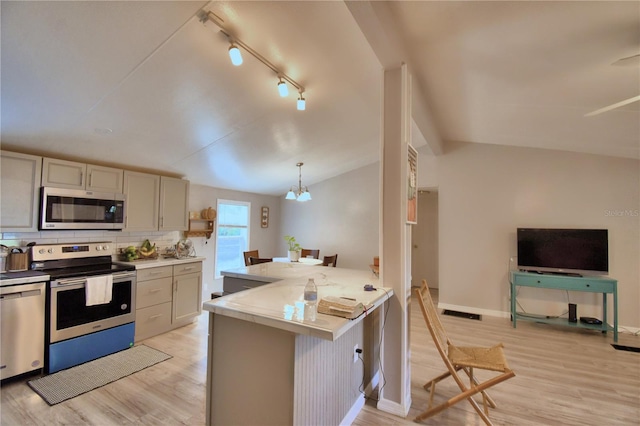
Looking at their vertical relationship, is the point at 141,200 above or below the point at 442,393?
above

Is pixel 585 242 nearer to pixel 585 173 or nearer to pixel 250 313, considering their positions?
pixel 585 173

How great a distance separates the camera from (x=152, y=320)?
3.54 m

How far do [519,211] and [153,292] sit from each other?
528 centimetres

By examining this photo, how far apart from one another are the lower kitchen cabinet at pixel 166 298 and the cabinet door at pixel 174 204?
0.64 metres

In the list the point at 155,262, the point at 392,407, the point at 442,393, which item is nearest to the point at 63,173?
the point at 155,262

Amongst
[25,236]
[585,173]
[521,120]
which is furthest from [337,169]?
[25,236]

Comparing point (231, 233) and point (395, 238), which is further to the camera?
point (231, 233)

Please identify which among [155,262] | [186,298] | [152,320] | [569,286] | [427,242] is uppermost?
[427,242]

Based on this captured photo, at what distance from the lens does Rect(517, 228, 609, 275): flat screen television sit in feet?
12.7

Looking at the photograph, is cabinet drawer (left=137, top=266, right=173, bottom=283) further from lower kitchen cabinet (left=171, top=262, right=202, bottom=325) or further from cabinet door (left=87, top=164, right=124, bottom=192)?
cabinet door (left=87, top=164, right=124, bottom=192)

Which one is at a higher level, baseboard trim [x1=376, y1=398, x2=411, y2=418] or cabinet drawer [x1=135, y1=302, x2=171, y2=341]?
cabinet drawer [x1=135, y1=302, x2=171, y2=341]

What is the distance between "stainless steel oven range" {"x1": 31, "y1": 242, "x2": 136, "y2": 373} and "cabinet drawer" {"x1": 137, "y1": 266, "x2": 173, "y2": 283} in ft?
0.34

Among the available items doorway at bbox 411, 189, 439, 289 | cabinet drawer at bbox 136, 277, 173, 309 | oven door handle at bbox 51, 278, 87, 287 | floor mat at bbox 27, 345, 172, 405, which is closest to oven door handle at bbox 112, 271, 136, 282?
cabinet drawer at bbox 136, 277, 173, 309

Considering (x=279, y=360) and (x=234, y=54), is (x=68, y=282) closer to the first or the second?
(x=279, y=360)
